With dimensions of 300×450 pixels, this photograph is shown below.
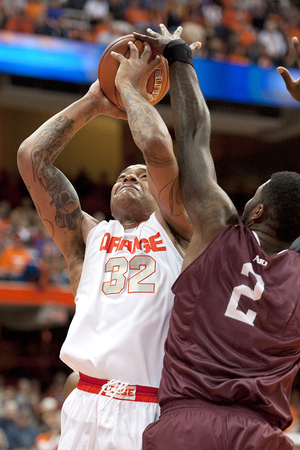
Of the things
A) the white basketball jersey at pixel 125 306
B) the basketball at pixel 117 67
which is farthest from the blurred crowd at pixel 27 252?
the white basketball jersey at pixel 125 306

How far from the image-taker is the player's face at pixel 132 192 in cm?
306

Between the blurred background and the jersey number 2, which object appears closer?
the jersey number 2

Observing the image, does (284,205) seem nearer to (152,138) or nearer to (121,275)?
(152,138)

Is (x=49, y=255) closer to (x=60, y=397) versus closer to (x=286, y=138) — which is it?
(x=60, y=397)

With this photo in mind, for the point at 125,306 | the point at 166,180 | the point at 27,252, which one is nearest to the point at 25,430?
the point at 27,252

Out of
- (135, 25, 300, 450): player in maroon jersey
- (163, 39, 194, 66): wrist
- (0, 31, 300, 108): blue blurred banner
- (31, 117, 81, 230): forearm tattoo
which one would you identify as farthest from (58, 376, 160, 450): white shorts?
(0, 31, 300, 108): blue blurred banner

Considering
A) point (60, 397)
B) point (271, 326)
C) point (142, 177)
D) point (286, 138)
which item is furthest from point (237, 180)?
point (271, 326)

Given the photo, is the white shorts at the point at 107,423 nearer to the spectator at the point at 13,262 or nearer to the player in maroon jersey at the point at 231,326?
the player in maroon jersey at the point at 231,326

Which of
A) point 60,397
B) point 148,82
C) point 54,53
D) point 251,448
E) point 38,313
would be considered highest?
point 148,82

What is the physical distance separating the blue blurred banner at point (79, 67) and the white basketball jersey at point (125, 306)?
9663 mm

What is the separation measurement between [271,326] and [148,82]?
4.97 ft

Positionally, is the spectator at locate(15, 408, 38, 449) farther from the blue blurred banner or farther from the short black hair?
the short black hair

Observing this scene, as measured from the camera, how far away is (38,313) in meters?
11.8

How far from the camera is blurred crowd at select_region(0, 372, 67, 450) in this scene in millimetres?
8578
